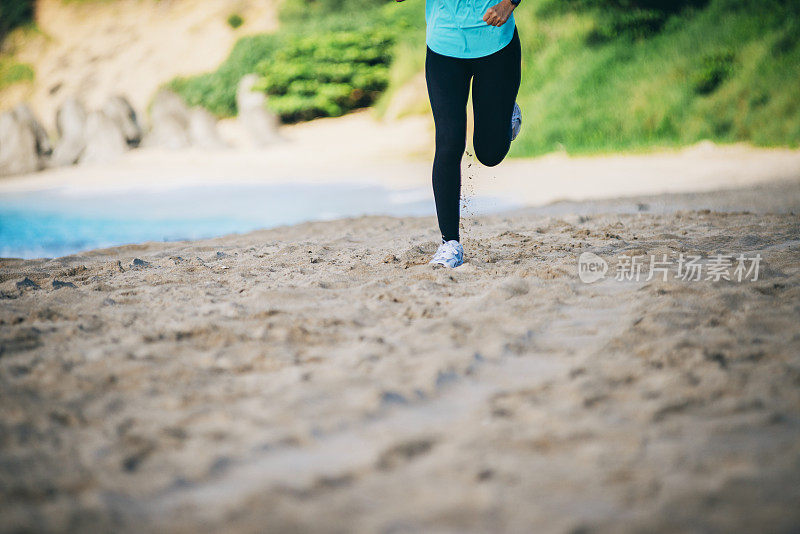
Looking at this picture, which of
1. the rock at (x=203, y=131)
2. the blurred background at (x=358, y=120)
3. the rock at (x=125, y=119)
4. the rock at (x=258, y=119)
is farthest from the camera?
the rock at (x=125, y=119)

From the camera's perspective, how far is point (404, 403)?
1.64 meters

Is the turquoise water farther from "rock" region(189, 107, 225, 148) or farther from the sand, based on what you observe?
"rock" region(189, 107, 225, 148)

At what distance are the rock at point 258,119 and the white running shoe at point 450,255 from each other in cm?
1193

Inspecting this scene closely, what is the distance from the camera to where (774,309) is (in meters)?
2.21

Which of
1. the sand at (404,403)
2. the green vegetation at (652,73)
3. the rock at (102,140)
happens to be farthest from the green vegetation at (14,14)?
the sand at (404,403)

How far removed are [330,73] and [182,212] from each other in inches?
320

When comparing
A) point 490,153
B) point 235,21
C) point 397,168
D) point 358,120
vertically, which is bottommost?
point 490,153

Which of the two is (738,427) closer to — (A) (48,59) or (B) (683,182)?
(B) (683,182)

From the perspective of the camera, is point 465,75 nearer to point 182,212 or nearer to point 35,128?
point 182,212

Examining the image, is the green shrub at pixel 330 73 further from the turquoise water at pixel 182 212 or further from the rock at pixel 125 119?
the turquoise water at pixel 182 212

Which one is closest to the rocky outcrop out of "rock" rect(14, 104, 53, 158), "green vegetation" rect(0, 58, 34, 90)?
"rock" rect(14, 104, 53, 158)

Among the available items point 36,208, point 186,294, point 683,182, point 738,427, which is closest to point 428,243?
point 186,294

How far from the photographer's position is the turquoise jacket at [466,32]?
2758 mm

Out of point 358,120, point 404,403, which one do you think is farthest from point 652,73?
point 404,403
